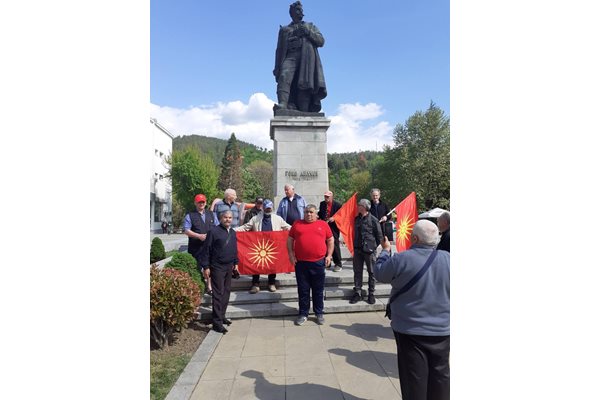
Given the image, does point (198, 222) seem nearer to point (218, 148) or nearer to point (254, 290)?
point (254, 290)

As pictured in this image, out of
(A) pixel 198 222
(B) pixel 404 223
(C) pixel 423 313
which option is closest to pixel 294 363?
(C) pixel 423 313

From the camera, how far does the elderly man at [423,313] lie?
3.05 m

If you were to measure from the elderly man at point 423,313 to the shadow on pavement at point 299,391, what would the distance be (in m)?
1.09

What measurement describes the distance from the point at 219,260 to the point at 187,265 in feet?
3.46

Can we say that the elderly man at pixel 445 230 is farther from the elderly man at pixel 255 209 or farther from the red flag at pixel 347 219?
the elderly man at pixel 255 209

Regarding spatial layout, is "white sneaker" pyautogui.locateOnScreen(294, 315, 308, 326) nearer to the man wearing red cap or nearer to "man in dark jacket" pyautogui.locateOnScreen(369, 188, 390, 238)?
the man wearing red cap

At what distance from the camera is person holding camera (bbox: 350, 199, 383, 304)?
6965 mm

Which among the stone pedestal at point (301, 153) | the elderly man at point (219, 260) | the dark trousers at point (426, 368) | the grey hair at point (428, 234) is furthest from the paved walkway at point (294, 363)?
the stone pedestal at point (301, 153)

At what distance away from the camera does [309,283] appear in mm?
6488

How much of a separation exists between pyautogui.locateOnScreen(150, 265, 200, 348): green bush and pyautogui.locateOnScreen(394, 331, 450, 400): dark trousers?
343 cm

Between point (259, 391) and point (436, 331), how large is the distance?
2140 mm

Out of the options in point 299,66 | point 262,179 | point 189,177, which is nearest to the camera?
point 299,66

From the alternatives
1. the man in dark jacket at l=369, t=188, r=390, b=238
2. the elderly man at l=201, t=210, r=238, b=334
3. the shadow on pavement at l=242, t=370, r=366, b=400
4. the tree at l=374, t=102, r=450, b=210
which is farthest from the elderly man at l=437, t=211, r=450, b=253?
the tree at l=374, t=102, r=450, b=210
